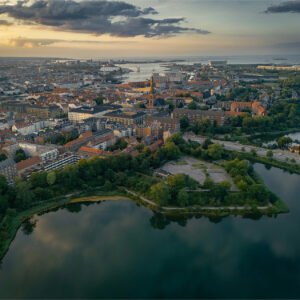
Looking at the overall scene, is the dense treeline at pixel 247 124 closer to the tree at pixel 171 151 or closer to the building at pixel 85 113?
the tree at pixel 171 151

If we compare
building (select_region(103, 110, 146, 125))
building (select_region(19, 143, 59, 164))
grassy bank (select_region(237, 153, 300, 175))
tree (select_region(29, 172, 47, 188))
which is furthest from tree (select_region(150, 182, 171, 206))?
building (select_region(103, 110, 146, 125))

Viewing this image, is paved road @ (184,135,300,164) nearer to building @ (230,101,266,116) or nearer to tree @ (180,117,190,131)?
tree @ (180,117,190,131)

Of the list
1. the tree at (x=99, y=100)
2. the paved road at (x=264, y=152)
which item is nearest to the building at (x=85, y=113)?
the tree at (x=99, y=100)

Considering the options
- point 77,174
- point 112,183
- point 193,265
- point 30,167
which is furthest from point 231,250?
point 30,167

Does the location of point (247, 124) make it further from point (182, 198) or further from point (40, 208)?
point (40, 208)

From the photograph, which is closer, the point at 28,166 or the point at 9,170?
the point at 9,170

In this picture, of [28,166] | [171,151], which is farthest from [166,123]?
[28,166]

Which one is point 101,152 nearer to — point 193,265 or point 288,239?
point 193,265
